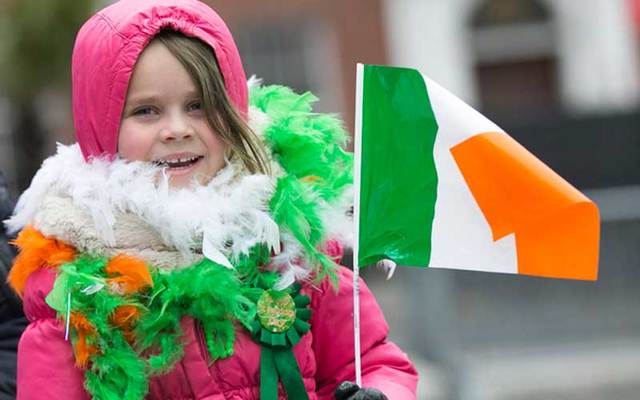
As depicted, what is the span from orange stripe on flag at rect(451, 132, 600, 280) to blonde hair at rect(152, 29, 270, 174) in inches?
17.7

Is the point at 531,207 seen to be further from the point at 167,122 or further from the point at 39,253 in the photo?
the point at 39,253

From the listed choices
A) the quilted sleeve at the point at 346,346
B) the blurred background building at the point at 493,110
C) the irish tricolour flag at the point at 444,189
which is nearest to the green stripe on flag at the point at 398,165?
the irish tricolour flag at the point at 444,189

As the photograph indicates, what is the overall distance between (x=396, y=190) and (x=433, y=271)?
4640 millimetres

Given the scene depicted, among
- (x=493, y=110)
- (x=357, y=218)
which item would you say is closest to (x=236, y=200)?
(x=357, y=218)

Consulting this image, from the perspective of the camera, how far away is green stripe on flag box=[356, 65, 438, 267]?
253cm

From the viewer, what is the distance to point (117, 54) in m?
2.39

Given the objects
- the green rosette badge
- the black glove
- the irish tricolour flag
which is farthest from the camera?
the irish tricolour flag

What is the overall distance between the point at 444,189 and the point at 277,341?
19.9 inches

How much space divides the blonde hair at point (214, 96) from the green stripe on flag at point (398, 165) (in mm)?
249

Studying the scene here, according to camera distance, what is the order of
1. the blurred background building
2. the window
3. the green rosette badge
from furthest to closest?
the window < the blurred background building < the green rosette badge

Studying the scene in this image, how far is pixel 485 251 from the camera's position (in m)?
2.53

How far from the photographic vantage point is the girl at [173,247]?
235 cm

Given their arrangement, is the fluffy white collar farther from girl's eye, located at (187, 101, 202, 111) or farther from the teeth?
girl's eye, located at (187, 101, 202, 111)

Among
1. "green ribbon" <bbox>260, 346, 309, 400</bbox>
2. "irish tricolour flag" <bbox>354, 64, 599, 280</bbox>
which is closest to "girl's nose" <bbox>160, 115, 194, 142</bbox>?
"irish tricolour flag" <bbox>354, 64, 599, 280</bbox>
